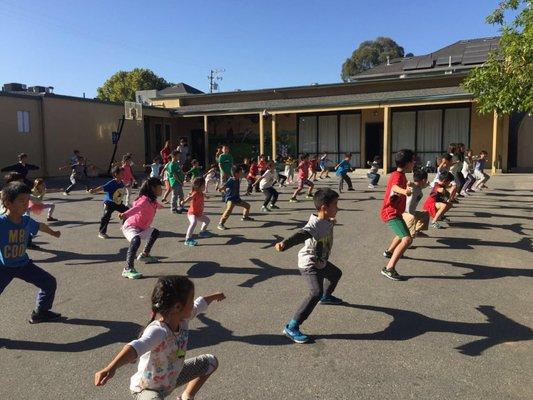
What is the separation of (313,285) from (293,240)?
508 millimetres

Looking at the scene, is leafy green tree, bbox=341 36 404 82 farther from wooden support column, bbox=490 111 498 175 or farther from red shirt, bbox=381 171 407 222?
red shirt, bbox=381 171 407 222

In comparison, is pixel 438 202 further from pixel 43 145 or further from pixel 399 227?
pixel 43 145

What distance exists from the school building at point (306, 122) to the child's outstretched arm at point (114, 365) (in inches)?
798

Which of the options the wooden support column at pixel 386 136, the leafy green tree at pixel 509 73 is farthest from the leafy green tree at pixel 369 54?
the leafy green tree at pixel 509 73

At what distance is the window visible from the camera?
21469mm

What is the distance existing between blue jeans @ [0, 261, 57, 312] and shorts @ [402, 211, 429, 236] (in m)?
5.84

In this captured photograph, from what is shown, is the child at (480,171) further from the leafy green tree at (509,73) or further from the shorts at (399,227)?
the shorts at (399,227)

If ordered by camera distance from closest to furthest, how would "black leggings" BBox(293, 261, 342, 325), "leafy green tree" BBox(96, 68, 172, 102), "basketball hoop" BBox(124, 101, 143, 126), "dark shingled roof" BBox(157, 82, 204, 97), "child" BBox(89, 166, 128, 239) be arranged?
1. "black leggings" BBox(293, 261, 342, 325)
2. "child" BBox(89, 166, 128, 239)
3. "basketball hoop" BBox(124, 101, 143, 126)
4. "dark shingled roof" BBox(157, 82, 204, 97)
5. "leafy green tree" BBox(96, 68, 172, 102)

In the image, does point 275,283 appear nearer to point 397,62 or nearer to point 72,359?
point 72,359

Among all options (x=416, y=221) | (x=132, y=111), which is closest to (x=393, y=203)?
(x=416, y=221)

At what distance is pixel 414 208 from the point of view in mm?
8461

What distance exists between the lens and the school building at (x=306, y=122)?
72.7 ft

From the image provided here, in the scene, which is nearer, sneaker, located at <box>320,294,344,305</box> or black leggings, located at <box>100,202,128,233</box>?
sneaker, located at <box>320,294,344,305</box>

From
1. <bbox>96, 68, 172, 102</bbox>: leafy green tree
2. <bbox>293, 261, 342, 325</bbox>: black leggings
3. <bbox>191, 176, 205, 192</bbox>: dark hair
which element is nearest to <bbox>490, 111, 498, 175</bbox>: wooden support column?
<bbox>191, 176, 205, 192</bbox>: dark hair
